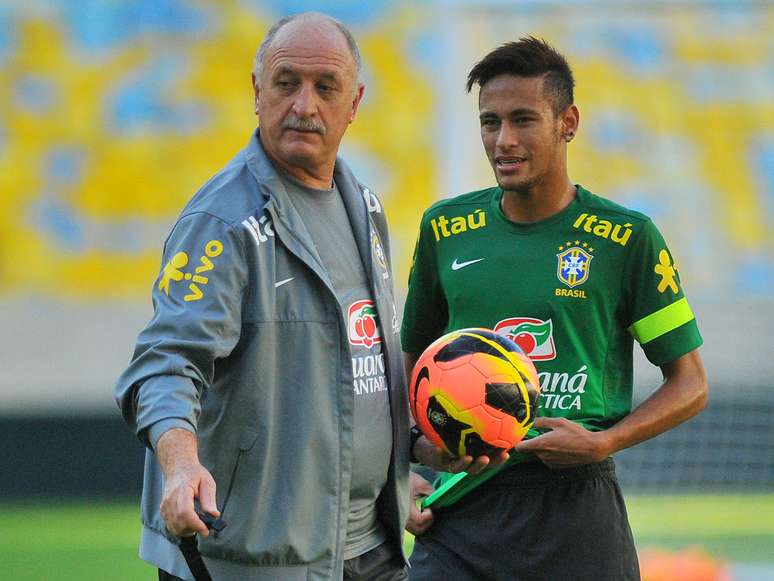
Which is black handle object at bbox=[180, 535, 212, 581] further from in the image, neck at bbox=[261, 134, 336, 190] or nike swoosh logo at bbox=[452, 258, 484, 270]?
nike swoosh logo at bbox=[452, 258, 484, 270]

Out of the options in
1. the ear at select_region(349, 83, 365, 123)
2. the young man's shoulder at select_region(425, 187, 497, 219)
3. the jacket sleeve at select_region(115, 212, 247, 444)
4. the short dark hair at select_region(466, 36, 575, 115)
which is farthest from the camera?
the young man's shoulder at select_region(425, 187, 497, 219)

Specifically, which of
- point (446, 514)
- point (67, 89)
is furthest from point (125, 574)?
point (67, 89)

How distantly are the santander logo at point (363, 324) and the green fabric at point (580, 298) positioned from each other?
527mm

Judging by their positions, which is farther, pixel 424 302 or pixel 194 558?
pixel 424 302

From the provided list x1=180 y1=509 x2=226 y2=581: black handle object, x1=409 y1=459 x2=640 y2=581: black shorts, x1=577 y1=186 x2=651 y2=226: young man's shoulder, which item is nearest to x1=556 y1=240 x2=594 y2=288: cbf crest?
x1=577 y1=186 x2=651 y2=226: young man's shoulder

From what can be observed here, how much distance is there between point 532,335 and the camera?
12.5 ft

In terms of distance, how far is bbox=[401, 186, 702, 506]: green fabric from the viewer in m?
3.79

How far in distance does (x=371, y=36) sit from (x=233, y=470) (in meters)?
13.3

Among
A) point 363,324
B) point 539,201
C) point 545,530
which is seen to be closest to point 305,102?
point 363,324

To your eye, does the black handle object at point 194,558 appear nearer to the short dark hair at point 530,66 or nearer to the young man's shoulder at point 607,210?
the young man's shoulder at point 607,210

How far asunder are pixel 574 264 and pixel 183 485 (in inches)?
62.9

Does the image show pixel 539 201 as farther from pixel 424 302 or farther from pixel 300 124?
pixel 300 124

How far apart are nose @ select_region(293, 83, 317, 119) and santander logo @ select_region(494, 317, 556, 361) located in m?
0.95

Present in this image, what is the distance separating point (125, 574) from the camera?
28.2 ft
